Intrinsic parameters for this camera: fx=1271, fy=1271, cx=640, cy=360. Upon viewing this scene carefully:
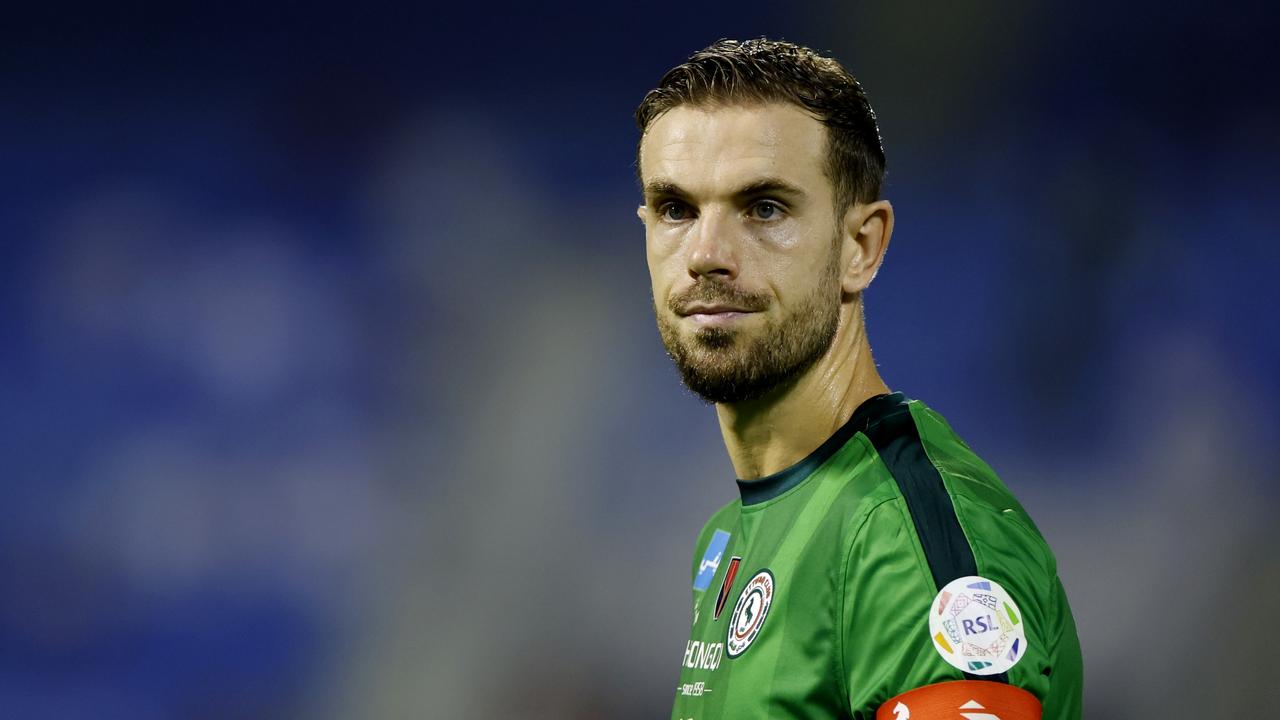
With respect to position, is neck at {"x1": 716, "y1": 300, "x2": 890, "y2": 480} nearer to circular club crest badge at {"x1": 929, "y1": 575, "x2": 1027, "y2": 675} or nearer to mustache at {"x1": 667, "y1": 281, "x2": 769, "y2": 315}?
mustache at {"x1": 667, "y1": 281, "x2": 769, "y2": 315}

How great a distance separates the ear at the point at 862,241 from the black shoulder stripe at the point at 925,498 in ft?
0.69

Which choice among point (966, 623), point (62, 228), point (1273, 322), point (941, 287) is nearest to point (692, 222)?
point (966, 623)

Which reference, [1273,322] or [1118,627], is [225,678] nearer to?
[1118,627]

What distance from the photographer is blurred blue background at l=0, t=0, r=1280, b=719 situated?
3996 millimetres

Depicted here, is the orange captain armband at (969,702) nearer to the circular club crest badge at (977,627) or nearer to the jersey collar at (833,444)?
the circular club crest badge at (977,627)

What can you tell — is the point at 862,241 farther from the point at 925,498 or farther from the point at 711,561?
the point at 711,561

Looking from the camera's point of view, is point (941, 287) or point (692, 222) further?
point (941, 287)

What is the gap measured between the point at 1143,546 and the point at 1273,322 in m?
0.81

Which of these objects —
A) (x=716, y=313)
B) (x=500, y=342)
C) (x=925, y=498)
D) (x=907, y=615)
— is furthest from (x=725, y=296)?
(x=500, y=342)

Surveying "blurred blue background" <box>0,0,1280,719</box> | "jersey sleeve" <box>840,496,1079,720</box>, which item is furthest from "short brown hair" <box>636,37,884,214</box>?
"blurred blue background" <box>0,0,1280,719</box>

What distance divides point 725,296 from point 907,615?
0.50 meters

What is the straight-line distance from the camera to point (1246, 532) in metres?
3.88

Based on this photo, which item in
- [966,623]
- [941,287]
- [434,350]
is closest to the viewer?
[966,623]

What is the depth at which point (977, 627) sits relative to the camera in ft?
4.50
